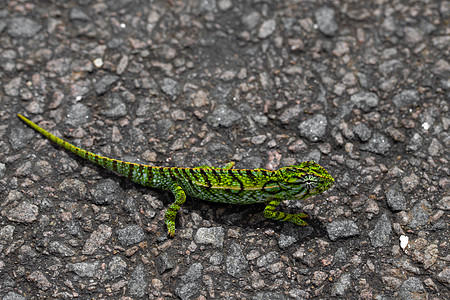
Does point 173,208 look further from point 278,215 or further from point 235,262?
point 278,215

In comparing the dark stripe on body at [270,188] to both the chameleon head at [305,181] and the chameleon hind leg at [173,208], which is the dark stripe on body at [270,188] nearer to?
the chameleon head at [305,181]

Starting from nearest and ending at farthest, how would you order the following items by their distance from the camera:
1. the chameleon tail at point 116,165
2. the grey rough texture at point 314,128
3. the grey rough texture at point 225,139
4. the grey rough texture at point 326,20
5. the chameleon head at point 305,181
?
the grey rough texture at point 225,139
the chameleon head at point 305,181
the chameleon tail at point 116,165
the grey rough texture at point 314,128
the grey rough texture at point 326,20

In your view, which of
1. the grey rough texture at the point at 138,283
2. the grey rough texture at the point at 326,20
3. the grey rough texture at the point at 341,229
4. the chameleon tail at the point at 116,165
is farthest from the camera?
the grey rough texture at the point at 326,20

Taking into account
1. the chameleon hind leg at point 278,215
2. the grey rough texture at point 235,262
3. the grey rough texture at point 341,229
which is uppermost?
the chameleon hind leg at point 278,215

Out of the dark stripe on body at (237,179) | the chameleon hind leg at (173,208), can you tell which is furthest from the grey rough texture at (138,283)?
the dark stripe on body at (237,179)

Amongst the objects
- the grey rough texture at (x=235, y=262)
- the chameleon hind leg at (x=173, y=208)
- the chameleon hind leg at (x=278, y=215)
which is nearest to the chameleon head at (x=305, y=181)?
the chameleon hind leg at (x=278, y=215)

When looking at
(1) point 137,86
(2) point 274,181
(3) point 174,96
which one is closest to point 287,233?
(2) point 274,181

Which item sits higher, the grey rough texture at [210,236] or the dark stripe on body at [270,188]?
the dark stripe on body at [270,188]

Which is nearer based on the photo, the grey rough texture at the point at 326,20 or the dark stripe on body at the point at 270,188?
the dark stripe on body at the point at 270,188

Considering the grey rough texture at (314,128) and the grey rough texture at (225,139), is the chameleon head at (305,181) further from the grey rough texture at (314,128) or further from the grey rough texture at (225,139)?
the grey rough texture at (314,128)
